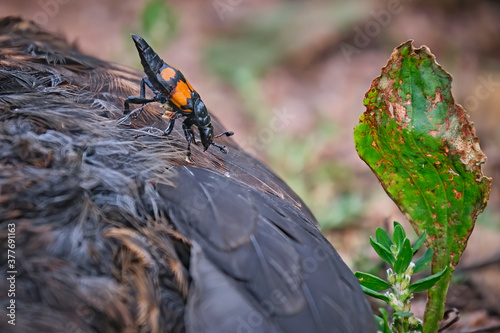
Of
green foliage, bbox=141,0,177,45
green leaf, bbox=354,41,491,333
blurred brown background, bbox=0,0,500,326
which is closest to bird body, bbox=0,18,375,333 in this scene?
green leaf, bbox=354,41,491,333

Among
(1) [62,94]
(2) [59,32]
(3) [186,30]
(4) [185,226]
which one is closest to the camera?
(4) [185,226]

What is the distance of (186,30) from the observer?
6922 mm

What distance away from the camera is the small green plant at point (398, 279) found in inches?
64.8

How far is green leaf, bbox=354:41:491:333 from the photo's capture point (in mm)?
1757

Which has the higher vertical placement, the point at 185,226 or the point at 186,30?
the point at 186,30

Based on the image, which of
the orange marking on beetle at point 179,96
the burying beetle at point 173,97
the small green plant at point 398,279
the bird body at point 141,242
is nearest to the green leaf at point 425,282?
the small green plant at point 398,279

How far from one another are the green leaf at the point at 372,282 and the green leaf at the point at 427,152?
287 millimetres

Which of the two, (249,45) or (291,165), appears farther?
(249,45)

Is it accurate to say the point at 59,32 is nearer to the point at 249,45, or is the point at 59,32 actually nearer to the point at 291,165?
the point at 291,165

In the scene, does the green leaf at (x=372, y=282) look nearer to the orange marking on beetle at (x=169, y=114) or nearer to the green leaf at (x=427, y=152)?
the green leaf at (x=427, y=152)

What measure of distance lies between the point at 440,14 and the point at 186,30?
3.18 m


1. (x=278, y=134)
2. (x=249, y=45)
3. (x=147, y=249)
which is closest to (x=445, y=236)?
(x=147, y=249)

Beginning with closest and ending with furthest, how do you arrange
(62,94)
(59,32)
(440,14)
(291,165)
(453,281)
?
1. (62,94)
2. (59,32)
3. (453,281)
4. (291,165)
5. (440,14)

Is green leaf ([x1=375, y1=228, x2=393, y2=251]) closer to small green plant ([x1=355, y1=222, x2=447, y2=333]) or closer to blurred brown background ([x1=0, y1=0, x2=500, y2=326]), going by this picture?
small green plant ([x1=355, y1=222, x2=447, y2=333])
